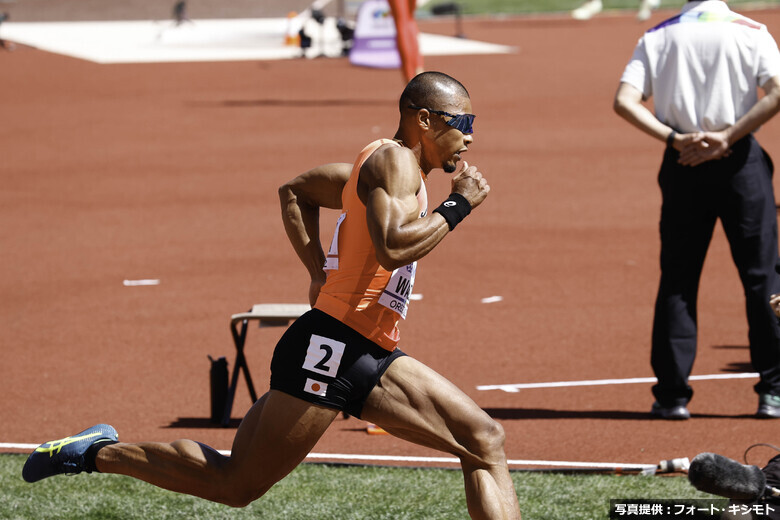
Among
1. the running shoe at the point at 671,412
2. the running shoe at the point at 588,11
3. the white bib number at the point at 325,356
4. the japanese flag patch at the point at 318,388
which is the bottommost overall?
the running shoe at the point at 588,11

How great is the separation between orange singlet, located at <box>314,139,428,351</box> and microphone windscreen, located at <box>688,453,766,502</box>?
1.29 meters

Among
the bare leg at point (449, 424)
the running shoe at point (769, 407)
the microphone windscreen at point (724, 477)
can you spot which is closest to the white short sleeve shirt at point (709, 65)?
the running shoe at point (769, 407)

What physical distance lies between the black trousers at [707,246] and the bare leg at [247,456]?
3.34 m

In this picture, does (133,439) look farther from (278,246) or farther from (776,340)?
(278,246)

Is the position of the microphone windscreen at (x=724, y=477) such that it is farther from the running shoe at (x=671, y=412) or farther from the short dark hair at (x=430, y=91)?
the running shoe at (x=671, y=412)

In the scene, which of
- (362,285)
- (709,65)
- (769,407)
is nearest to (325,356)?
(362,285)

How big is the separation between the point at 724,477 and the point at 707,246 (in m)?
2.88

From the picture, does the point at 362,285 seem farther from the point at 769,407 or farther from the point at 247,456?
the point at 769,407

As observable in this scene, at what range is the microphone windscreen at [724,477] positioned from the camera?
15.7 feet

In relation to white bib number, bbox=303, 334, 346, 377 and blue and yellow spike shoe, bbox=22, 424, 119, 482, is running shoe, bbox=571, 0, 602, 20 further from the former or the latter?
white bib number, bbox=303, 334, 346, 377

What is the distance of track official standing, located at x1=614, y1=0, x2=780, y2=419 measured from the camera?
7234 millimetres

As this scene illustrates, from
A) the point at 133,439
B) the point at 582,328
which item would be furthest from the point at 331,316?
the point at 582,328

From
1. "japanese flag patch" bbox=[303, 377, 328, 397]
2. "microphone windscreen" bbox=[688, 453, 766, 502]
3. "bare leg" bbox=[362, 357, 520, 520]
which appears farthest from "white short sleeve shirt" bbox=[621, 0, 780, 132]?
"japanese flag patch" bbox=[303, 377, 328, 397]

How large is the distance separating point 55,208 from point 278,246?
361 centimetres
